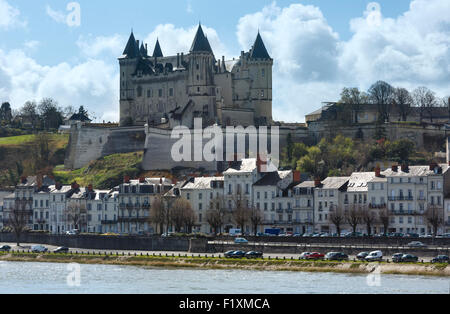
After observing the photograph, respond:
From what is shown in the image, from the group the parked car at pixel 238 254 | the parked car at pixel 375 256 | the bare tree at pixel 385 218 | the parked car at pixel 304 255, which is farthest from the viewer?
the bare tree at pixel 385 218

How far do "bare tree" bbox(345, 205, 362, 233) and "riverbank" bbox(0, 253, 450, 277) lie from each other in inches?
437

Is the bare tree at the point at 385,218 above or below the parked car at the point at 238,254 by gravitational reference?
above

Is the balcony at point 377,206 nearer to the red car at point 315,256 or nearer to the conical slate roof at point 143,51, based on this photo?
the red car at point 315,256

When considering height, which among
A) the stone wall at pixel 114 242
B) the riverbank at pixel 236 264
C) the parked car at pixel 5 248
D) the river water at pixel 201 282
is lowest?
the river water at pixel 201 282

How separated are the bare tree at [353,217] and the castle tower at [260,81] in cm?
4945

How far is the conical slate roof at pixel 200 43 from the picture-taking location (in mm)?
119375

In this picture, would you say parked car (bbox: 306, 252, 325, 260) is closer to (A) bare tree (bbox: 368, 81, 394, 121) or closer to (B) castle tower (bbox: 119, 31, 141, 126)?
(A) bare tree (bbox: 368, 81, 394, 121)

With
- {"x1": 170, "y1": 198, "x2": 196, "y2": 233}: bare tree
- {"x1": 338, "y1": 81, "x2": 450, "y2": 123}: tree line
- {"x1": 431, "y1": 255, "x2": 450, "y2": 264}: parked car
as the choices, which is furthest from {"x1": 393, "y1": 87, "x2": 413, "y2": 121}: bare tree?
{"x1": 431, "y1": 255, "x2": 450, "y2": 264}: parked car

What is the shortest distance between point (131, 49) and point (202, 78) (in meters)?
14.9

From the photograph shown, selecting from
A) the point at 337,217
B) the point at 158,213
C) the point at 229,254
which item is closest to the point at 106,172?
the point at 158,213

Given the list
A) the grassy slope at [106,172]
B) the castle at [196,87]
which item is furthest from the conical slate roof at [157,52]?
the grassy slope at [106,172]

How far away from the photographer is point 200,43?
120 meters

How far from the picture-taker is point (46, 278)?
63562 millimetres

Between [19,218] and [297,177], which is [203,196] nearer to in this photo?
[297,177]
